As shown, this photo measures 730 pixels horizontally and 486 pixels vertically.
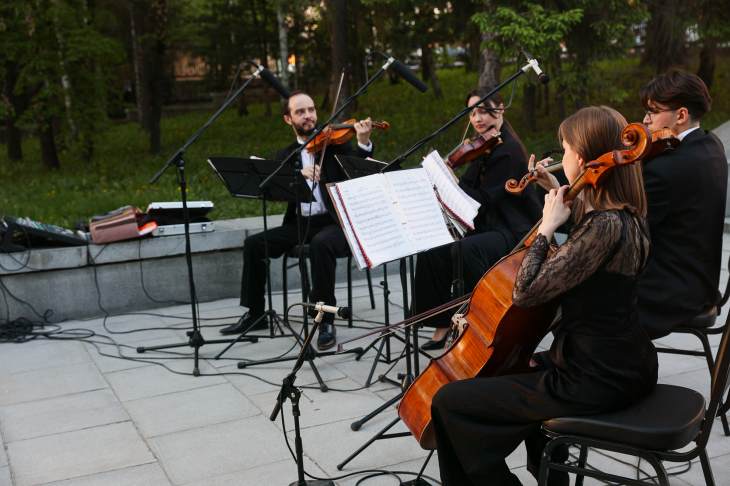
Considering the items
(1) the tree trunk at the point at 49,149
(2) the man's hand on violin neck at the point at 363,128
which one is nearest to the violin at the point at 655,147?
(2) the man's hand on violin neck at the point at 363,128

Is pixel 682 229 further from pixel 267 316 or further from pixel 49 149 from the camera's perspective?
pixel 49 149

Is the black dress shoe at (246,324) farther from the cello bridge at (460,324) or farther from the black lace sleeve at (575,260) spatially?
the black lace sleeve at (575,260)

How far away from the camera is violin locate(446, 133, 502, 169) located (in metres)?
4.98

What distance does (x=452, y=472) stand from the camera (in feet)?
9.08

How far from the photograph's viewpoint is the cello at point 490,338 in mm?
2764

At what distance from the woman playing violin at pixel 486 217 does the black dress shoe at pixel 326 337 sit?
583 millimetres

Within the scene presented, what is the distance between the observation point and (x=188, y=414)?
4.42 meters

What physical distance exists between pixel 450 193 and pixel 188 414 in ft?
5.82

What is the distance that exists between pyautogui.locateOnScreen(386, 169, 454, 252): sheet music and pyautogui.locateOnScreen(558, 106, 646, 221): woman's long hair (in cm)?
114

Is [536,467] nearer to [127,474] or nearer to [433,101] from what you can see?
[127,474]

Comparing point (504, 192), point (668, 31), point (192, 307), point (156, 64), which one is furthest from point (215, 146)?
point (504, 192)

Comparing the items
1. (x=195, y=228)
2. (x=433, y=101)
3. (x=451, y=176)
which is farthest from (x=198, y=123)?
(x=451, y=176)

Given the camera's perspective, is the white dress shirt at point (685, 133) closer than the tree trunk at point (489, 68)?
Yes

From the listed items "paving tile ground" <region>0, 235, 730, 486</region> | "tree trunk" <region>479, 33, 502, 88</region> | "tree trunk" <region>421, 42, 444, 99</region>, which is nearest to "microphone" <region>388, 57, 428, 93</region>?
"paving tile ground" <region>0, 235, 730, 486</region>
